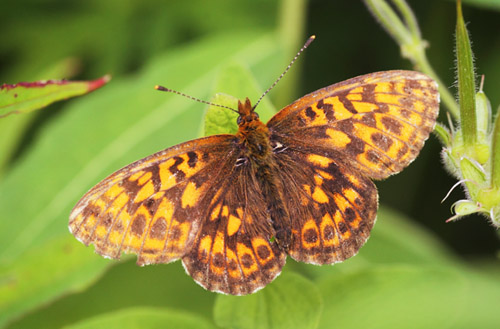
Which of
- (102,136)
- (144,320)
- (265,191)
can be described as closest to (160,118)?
(102,136)

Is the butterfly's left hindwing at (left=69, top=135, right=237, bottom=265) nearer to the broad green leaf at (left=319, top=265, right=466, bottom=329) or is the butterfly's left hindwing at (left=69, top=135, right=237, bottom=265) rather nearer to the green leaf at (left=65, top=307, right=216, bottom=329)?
the green leaf at (left=65, top=307, right=216, bottom=329)

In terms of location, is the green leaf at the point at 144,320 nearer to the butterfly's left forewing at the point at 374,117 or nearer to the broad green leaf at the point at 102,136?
the butterfly's left forewing at the point at 374,117

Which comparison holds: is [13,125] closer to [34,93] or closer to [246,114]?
[34,93]

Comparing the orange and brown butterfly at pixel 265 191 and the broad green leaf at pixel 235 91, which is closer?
the orange and brown butterfly at pixel 265 191

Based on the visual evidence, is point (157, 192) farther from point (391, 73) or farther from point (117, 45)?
point (117, 45)

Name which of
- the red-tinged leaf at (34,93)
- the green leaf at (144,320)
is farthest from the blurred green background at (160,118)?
the red-tinged leaf at (34,93)

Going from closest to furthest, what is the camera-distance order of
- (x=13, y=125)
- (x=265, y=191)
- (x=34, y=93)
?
(x=34, y=93) → (x=265, y=191) → (x=13, y=125)
